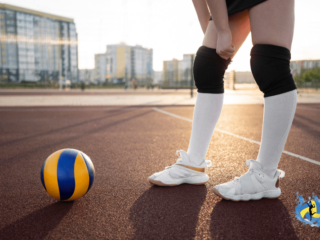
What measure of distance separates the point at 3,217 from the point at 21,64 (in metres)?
89.5

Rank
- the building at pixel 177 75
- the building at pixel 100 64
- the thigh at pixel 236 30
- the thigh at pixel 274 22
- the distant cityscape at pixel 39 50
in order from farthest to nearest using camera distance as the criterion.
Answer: the building at pixel 100 64, the distant cityscape at pixel 39 50, the building at pixel 177 75, the thigh at pixel 236 30, the thigh at pixel 274 22

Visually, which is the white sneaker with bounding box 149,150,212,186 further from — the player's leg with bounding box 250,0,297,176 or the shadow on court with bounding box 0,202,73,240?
the shadow on court with bounding box 0,202,73,240

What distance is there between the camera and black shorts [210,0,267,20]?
1.65m

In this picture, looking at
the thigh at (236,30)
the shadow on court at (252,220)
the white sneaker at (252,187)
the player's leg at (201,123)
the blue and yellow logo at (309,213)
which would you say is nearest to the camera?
the shadow on court at (252,220)

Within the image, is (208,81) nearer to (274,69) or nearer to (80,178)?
(274,69)

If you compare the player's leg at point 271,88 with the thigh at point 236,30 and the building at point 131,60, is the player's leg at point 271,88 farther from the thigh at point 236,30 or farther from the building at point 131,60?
the building at point 131,60

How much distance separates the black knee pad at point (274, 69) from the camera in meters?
1.67

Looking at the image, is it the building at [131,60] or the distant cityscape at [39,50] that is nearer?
the distant cityscape at [39,50]

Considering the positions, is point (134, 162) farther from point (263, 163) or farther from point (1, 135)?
point (1, 135)

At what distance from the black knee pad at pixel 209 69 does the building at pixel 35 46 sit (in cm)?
8760

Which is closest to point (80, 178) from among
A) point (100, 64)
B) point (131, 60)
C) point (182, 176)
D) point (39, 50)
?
point (182, 176)

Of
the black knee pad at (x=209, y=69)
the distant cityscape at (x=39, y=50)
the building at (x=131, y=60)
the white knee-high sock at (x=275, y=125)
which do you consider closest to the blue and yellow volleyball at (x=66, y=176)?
the black knee pad at (x=209, y=69)

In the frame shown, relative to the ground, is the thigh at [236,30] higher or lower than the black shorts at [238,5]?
lower

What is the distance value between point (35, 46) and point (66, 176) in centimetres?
9383
